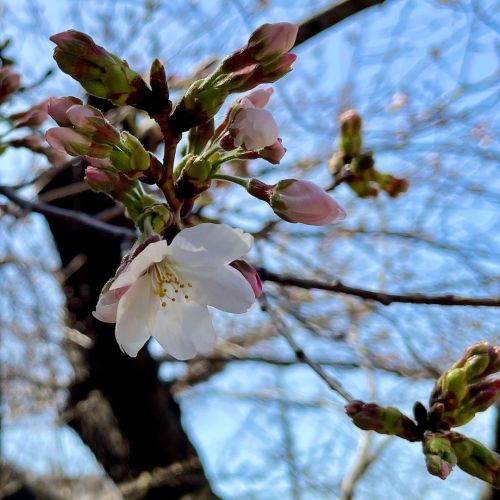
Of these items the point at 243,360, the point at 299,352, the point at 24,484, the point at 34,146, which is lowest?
the point at 243,360

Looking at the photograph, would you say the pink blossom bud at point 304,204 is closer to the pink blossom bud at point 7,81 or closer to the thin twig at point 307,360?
the thin twig at point 307,360

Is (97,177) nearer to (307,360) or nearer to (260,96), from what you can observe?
(260,96)

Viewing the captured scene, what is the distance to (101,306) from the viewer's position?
0.68 metres

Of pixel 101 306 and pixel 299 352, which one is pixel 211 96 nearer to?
pixel 101 306

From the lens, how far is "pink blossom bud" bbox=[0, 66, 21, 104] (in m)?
1.31

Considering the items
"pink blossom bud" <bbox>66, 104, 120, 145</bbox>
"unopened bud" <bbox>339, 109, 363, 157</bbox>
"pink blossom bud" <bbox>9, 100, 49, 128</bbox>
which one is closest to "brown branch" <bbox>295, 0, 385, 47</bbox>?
"unopened bud" <bbox>339, 109, 363, 157</bbox>

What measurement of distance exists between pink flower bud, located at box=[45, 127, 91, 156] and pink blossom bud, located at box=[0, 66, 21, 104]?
67cm

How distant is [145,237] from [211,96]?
0.18 m

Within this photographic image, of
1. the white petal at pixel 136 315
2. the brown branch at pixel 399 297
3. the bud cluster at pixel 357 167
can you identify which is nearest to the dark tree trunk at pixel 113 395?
the bud cluster at pixel 357 167

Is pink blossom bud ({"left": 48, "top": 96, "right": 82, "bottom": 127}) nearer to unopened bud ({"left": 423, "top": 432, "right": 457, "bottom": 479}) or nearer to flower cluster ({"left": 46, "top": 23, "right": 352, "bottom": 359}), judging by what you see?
flower cluster ({"left": 46, "top": 23, "right": 352, "bottom": 359})

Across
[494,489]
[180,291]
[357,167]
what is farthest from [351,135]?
[494,489]

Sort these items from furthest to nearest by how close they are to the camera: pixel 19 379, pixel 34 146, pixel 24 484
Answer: pixel 19 379
pixel 24 484
pixel 34 146

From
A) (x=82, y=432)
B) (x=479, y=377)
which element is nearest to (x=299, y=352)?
(x=479, y=377)

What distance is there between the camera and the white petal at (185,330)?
0.77 metres
